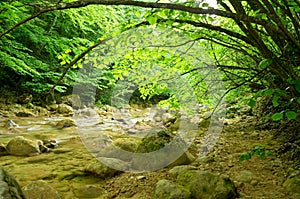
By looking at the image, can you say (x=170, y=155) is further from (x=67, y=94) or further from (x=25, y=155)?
(x=67, y=94)

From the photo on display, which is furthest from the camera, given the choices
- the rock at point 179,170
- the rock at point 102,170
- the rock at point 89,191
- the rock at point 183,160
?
the rock at point 183,160

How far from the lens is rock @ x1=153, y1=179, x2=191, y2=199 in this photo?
8.87ft

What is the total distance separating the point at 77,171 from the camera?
4.21 m

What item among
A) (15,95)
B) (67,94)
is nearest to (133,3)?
(15,95)

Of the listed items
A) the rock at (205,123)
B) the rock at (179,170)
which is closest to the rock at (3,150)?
the rock at (179,170)

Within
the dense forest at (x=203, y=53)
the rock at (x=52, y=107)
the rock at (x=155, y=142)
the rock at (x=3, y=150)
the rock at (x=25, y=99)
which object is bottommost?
the rock at (x=3, y=150)

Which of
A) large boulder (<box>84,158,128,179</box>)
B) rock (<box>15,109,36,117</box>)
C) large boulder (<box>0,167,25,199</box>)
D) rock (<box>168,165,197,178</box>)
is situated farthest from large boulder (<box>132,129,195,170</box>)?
rock (<box>15,109,36,117</box>)

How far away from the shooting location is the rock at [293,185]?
2633mm

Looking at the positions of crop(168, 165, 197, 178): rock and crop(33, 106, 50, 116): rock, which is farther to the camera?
crop(33, 106, 50, 116): rock

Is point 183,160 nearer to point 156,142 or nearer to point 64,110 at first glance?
point 156,142

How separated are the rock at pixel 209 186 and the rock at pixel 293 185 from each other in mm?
520

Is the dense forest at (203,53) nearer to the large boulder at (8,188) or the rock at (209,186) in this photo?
the large boulder at (8,188)

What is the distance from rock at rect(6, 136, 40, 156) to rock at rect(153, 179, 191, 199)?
3201 millimetres

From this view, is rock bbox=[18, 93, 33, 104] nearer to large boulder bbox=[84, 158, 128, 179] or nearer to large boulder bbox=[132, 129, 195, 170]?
large boulder bbox=[84, 158, 128, 179]
